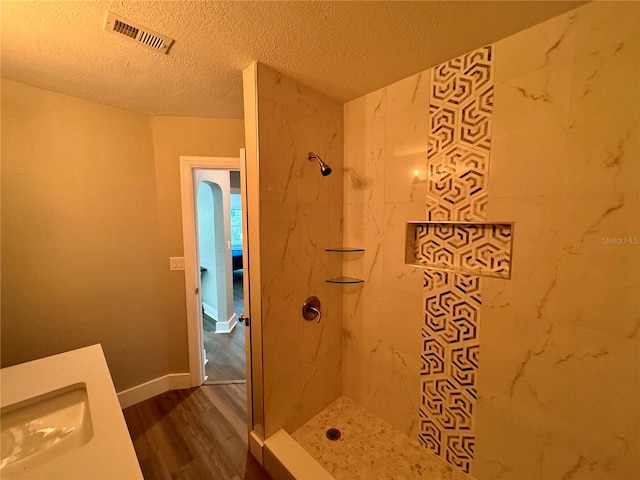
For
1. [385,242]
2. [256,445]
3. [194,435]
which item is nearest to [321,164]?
[385,242]

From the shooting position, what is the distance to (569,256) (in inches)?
41.9

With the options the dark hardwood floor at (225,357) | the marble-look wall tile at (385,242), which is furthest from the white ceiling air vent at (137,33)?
the dark hardwood floor at (225,357)

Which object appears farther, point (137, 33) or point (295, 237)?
point (295, 237)

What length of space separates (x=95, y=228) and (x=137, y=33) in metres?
1.35

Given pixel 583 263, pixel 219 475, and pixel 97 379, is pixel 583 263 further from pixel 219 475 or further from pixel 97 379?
pixel 219 475

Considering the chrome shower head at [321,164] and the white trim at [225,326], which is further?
the white trim at [225,326]

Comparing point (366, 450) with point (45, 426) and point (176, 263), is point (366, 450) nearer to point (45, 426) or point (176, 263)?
point (45, 426)

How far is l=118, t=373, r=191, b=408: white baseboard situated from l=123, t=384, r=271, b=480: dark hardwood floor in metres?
0.04

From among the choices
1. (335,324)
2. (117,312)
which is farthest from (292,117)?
(117,312)

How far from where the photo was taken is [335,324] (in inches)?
75.7

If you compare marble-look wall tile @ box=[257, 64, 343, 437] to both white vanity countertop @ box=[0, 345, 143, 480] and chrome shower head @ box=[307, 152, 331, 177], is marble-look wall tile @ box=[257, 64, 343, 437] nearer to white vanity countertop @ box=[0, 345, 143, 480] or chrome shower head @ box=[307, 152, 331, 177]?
chrome shower head @ box=[307, 152, 331, 177]

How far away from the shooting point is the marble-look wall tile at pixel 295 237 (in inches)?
56.6

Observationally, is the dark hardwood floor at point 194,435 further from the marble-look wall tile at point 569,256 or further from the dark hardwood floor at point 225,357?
the marble-look wall tile at point 569,256

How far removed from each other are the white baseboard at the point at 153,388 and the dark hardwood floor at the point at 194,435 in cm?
4
